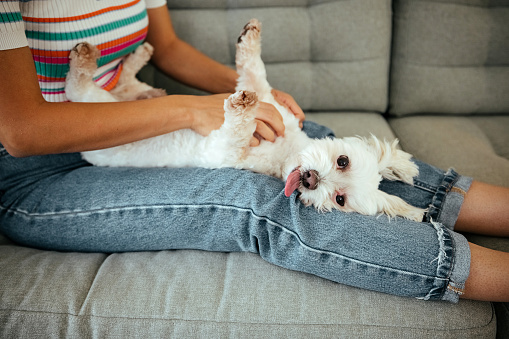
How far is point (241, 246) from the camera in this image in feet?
3.88

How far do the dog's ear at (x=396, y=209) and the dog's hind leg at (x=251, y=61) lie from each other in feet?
2.15

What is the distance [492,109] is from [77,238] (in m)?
2.40

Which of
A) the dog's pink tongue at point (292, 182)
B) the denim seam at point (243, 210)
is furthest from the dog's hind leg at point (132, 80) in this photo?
the dog's pink tongue at point (292, 182)

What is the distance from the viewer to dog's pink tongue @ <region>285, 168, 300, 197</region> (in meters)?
1.15

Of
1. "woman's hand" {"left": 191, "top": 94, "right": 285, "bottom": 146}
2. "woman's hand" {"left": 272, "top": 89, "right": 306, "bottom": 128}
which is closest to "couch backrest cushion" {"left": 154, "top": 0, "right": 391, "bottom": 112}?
"woman's hand" {"left": 272, "top": 89, "right": 306, "bottom": 128}

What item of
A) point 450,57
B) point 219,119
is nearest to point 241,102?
point 219,119

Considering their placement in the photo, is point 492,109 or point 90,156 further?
point 492,109

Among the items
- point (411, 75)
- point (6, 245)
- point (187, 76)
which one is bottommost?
point (6, 245)

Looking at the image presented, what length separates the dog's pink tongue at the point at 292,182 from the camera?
115cm

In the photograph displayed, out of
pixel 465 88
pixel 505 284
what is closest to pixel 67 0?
pixel 505 284

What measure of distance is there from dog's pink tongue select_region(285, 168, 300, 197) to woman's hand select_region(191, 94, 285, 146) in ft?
0.65

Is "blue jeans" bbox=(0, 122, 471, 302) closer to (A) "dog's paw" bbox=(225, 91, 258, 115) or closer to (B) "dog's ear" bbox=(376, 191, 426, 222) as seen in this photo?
(B) "dog's ear" bbox=(376, 191, 426, 222)

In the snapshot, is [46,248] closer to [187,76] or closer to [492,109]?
[187,76]

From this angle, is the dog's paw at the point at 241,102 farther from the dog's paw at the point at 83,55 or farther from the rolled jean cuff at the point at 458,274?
the rolled jean cuff at the point at 458,274
